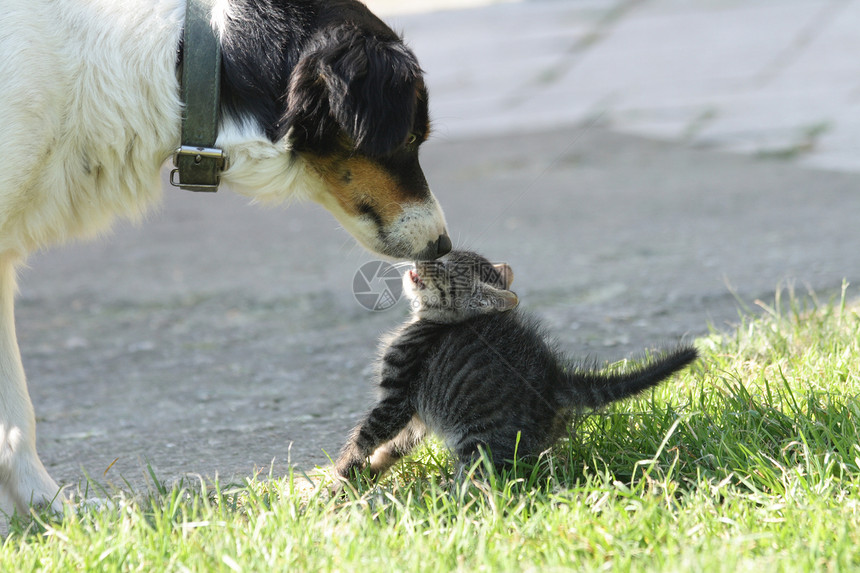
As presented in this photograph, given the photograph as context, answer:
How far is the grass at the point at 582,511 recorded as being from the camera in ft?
7.15

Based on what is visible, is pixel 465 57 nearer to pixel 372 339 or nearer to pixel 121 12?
pixel 372 339

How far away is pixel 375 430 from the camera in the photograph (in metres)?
2.80

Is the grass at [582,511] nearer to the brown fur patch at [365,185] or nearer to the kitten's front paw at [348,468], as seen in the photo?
the kitten's front paw at [348,468]

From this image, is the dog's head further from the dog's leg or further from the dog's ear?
the dog's leg

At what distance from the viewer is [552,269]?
5.79 meters

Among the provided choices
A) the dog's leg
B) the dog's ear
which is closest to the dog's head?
the dog's ear

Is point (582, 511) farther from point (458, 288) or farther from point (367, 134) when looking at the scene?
point (367, 134)

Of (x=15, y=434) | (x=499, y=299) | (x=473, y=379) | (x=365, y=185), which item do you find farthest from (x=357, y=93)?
(x=15, y=434)

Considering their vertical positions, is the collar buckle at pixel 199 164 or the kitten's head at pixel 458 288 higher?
the collar buckle at pixel 199 164

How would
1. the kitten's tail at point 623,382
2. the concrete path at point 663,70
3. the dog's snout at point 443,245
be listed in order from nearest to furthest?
1. the kitten's tail at point 623,382
2. the dog's snout at point 443,245
3. the concrete path at point 663,70

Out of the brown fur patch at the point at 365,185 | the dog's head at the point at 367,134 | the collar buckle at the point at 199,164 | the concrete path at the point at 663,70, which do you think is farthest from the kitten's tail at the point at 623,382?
the concrete path at the point at 663,70

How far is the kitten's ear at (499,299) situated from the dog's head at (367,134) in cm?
32

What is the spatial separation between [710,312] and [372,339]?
5.60 feet

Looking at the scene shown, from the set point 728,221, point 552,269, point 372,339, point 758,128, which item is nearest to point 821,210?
point 728,221
